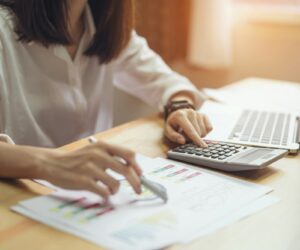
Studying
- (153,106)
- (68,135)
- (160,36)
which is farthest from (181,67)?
(68,135)

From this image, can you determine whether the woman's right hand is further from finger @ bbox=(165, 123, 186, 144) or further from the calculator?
finger @ bbox=(165, 123, 186, 144)

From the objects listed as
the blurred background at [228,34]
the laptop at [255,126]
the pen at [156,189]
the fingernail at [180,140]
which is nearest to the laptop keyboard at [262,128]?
the laptop at [255,126]

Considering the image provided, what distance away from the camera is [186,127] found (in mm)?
1069

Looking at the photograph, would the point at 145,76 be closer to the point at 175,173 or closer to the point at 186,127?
the point at 186,127

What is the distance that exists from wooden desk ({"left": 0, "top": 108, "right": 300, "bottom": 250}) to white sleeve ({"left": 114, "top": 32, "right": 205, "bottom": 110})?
57 centimetres

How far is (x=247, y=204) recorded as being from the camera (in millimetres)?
770

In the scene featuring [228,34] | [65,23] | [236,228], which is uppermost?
[65,23]

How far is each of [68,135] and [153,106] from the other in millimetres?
297

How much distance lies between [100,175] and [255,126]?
0.55 meters

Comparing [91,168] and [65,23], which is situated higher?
[65,23]

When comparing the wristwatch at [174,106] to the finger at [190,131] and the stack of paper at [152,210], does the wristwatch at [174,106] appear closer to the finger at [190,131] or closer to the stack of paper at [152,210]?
the finger at [190,131]

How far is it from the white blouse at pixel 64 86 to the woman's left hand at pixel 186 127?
25cm

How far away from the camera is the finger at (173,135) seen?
1.06 m

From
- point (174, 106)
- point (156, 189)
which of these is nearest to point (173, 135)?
point (174, 106)
